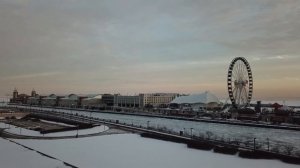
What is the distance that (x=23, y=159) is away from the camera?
27531 mm

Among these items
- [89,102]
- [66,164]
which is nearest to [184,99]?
[89,102]

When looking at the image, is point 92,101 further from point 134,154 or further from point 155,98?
point 134,154

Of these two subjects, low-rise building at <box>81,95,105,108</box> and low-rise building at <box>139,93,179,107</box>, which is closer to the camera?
low-rise building at <box>139,93,179,107</box>

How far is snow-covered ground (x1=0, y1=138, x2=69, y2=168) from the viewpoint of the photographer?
25.1 m

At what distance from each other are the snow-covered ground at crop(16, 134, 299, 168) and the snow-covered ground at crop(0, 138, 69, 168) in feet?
4.24

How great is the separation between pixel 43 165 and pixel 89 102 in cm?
15979

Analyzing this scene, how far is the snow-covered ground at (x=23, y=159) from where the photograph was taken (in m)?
25.1

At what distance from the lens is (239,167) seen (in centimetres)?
2497

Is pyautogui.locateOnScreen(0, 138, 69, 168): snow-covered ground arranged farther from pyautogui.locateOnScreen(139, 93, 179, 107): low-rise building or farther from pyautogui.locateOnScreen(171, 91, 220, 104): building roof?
pyautogui.locateOnScreen(139, 93, 179, 107): low-rise building

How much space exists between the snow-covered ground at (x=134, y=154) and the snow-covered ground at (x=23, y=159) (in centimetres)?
129

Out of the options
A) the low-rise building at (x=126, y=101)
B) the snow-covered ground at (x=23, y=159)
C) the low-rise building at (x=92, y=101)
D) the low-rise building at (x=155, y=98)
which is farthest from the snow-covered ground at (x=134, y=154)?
the low-rise building at (x=92, y=101)

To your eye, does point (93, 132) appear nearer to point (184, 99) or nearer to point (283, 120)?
point (283, 120)

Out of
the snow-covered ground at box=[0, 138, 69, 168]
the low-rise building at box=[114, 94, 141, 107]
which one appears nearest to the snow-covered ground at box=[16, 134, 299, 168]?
the snow-covered ground at box=[0, 138, 69, 168]

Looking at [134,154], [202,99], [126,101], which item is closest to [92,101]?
[126,101]
